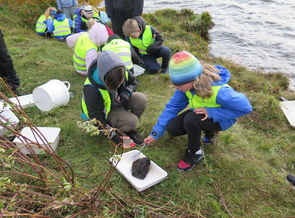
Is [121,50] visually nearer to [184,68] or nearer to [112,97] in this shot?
[112,97]

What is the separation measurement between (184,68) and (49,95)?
198 centimetres

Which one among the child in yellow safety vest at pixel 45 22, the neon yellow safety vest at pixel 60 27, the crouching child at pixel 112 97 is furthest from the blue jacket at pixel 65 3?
the crouching child at pixel 112 97

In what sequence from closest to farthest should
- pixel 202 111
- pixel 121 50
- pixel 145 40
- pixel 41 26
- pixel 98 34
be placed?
pixel 202 111 → pixel 121 50 → pixel 98 34 → pixel 145 40 → pixel 41 26

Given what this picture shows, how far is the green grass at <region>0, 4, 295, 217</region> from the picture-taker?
2361 millimetres

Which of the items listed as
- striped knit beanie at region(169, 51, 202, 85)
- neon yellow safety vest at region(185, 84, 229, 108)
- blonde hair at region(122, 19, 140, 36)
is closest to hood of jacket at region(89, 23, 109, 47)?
blonde hair at region(122, 19, 140, 36)

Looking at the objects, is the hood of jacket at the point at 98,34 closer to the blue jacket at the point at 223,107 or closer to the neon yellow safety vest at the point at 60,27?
the blue jacket at the point at 223,107

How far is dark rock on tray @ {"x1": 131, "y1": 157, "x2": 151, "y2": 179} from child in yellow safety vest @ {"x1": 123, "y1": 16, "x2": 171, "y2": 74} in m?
2.82

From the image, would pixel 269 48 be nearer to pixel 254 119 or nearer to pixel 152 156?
pixel 254 119

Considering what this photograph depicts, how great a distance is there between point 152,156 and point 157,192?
1.69ft

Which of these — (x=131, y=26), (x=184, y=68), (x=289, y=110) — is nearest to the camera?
(x=184, y=68)

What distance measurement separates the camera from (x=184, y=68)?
7.21 ft

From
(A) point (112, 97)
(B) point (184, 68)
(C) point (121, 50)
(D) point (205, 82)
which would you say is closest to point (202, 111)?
(D) point (205, 82)

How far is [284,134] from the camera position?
11.8 feet

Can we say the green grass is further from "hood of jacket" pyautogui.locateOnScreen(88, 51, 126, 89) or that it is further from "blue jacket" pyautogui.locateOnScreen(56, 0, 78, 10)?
"blue jacket" pyautogui.locateOnScreen(56, 0, 78, 10)
